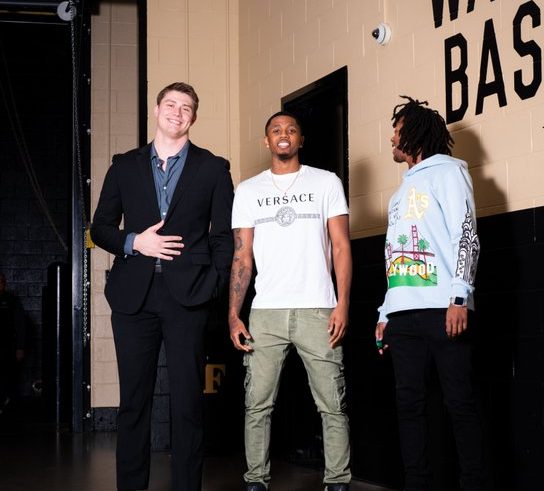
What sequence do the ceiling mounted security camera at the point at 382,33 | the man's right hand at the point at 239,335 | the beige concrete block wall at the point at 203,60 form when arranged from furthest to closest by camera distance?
the beige concrete block wall at the point at 203,60
the ceiling mounted security camera at the point at 382,33
the man's right hand at the point at 239,335

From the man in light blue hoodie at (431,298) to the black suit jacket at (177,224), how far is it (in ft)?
2.21

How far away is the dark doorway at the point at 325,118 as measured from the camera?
5.13 meters

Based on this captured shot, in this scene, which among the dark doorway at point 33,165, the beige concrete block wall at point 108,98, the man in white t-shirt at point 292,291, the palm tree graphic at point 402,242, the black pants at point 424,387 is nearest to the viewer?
the black pants at point 424,387

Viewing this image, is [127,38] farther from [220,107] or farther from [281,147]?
[281,147]

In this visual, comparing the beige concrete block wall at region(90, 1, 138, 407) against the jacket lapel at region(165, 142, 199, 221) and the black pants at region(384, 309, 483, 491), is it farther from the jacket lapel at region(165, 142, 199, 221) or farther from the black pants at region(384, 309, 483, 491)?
the black pants at region(384, 309, 483, 491)

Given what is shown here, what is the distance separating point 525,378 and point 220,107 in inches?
143

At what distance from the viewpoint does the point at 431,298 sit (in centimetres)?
325

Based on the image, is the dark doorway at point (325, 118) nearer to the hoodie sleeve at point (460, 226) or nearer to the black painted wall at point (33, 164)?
the hoodie sleeve at point (460, 226)

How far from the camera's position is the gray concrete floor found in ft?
14.7

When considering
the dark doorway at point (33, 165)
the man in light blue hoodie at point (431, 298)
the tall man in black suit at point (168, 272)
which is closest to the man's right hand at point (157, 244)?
the tall man in black suit at point (168, 272)

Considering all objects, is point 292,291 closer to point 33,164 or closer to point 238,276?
point 238,276

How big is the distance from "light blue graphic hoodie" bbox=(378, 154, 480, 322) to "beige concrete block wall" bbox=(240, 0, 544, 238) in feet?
1.38

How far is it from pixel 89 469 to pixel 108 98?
3.40 m

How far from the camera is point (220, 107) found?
658 centimetres
